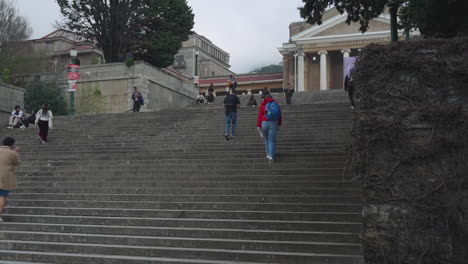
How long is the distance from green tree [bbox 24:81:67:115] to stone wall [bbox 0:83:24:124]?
158 inches

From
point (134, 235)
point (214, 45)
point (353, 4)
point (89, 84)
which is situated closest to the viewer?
point (134, 235)

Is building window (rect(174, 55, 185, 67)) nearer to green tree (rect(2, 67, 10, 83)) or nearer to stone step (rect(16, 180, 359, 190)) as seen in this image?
green tree (rect(2, 67, 10, 83))

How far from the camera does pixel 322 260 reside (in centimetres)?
641

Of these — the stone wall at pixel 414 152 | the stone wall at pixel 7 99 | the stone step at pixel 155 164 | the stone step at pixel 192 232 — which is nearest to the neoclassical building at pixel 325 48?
the stone wall at pixel 7 99

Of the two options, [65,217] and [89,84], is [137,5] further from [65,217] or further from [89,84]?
[65,217]

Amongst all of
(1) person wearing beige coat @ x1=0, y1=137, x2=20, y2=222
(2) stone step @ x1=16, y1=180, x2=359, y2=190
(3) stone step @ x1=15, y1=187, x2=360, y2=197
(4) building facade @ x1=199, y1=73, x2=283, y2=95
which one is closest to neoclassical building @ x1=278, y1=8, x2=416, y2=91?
(4) building facade @ x1=199, y1=73, x2=283, y2=95

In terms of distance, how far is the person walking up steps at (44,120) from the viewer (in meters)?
15.0

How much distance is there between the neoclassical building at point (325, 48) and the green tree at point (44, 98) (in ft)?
83.7

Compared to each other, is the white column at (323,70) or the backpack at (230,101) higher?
the white column at (323,70)

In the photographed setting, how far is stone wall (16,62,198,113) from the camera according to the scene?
93.0 feet

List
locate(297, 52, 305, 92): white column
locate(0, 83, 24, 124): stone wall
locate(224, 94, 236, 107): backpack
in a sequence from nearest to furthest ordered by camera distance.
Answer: locate(224, 94, 236, 107): backpack < locate(0, 83, 24, 124): stone wall < locate(297, 52, 305, 92): white column

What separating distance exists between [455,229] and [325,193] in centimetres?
353

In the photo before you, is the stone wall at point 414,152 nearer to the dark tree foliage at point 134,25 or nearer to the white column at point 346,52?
the dark tree foliage at point 134,25

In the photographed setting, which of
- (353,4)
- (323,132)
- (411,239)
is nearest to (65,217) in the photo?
(411,239)
